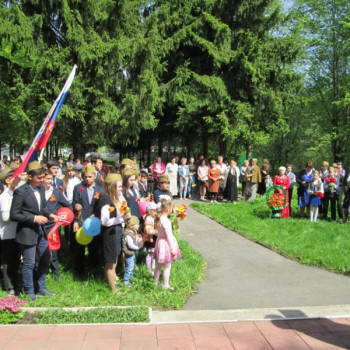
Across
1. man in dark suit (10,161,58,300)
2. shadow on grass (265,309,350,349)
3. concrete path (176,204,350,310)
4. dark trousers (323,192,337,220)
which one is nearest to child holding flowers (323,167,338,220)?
dark trousers (323,192,337,220)

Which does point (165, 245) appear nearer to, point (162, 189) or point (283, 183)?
point (162, 189)

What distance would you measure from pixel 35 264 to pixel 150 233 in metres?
1.71

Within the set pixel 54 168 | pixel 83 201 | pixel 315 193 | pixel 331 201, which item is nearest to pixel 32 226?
pixel 83 201

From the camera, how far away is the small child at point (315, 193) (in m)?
10.4

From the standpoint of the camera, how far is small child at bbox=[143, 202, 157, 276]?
5656mm

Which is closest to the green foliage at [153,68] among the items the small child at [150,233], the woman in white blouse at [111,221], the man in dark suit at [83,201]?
the man in dark suit at [83,201]

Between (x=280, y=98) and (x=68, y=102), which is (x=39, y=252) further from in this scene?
(x=280, y=98)

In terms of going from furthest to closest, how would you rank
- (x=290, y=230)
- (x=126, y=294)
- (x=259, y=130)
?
1. (x=259, y=130)
2. (x=290, y=230)
3. (x=126, y=294)

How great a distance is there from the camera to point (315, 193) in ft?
34.1

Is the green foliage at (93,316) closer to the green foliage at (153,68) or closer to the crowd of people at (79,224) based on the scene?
the crowd of people at (79,224)

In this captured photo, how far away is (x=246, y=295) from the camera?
543 centimetres

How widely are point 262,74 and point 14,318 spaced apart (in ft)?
56.9

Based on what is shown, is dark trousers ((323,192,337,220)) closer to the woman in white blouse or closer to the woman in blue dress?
the woman in blue dress

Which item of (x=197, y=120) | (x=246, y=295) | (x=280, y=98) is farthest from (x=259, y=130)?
(x=246, y=295)
